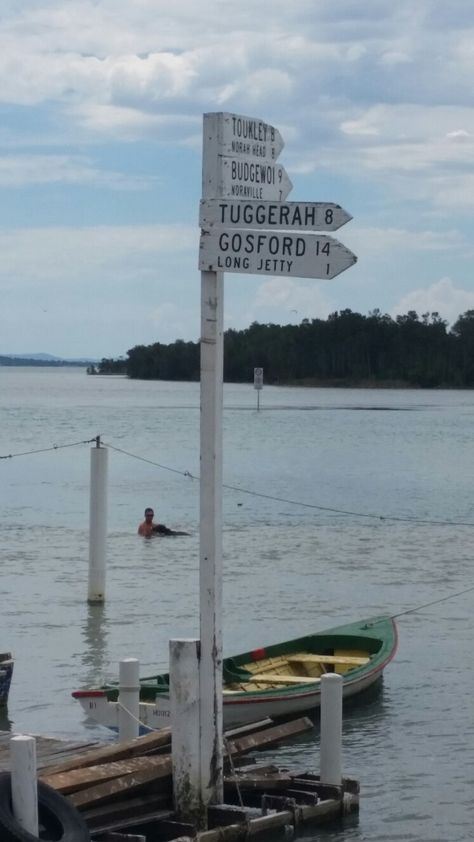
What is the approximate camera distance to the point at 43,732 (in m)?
14.1

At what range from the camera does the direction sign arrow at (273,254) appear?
349 inches

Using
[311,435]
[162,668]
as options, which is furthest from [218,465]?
[311,435]

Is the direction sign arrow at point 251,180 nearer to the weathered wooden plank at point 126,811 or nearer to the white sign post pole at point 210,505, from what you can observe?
the white sign post pole at point 210,505

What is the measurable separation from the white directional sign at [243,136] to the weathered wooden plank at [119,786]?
4.03 meters

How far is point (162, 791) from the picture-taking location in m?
9.33

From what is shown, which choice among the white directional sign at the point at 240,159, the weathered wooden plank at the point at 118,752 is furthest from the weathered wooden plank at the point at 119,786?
the white directional sign at the point at 240,159

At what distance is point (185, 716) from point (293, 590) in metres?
15.3

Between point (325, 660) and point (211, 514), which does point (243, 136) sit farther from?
point (325, 660)

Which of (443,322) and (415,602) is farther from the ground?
(443,322)

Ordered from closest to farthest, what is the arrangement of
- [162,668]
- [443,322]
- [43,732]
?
1. [43,732]
2. [162,668]
3. [443,322]

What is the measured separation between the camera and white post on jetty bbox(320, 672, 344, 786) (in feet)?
33.7

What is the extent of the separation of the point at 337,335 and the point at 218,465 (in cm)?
17298

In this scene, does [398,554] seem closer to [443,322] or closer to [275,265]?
[275,265]

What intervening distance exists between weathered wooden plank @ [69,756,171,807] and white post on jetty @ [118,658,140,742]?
6.53ft
